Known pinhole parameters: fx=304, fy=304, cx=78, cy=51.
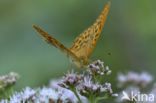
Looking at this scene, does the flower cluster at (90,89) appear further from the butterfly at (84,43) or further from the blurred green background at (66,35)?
the blurred green background at (66,35)

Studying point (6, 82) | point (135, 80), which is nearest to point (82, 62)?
point (6, 82)

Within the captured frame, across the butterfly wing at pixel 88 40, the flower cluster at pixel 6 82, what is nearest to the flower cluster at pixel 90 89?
the butterfly wing at pixel 88 40

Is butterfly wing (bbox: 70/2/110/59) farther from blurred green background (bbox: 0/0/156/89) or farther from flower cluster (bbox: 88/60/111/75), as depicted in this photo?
blurred green background (bbox: 0/0/156/89)

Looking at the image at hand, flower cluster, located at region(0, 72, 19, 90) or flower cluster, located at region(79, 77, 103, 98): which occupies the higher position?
flower cluster, located at region(0, 72, 19, 90)

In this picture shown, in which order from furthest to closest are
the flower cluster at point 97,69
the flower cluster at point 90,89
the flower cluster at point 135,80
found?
the flower cluster at point 135,80, the flower cluster at point 97,69, the flower cluster at point 90,89

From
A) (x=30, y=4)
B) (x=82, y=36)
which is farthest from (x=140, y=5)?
(x=82, y=36)

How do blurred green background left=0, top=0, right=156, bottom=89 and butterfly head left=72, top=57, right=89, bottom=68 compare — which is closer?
butterfly head left=72, top=57, right=89, bottom=68

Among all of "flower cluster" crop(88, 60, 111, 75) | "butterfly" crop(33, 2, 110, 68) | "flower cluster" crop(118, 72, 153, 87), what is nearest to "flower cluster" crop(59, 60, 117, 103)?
"flower cluster" crop(88, 60, 111, 75)

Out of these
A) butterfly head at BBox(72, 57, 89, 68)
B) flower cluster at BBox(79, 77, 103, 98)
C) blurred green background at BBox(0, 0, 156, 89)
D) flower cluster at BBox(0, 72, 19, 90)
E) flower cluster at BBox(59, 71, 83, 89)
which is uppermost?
blurred green background at BBox(0, 0, 156, 89)
